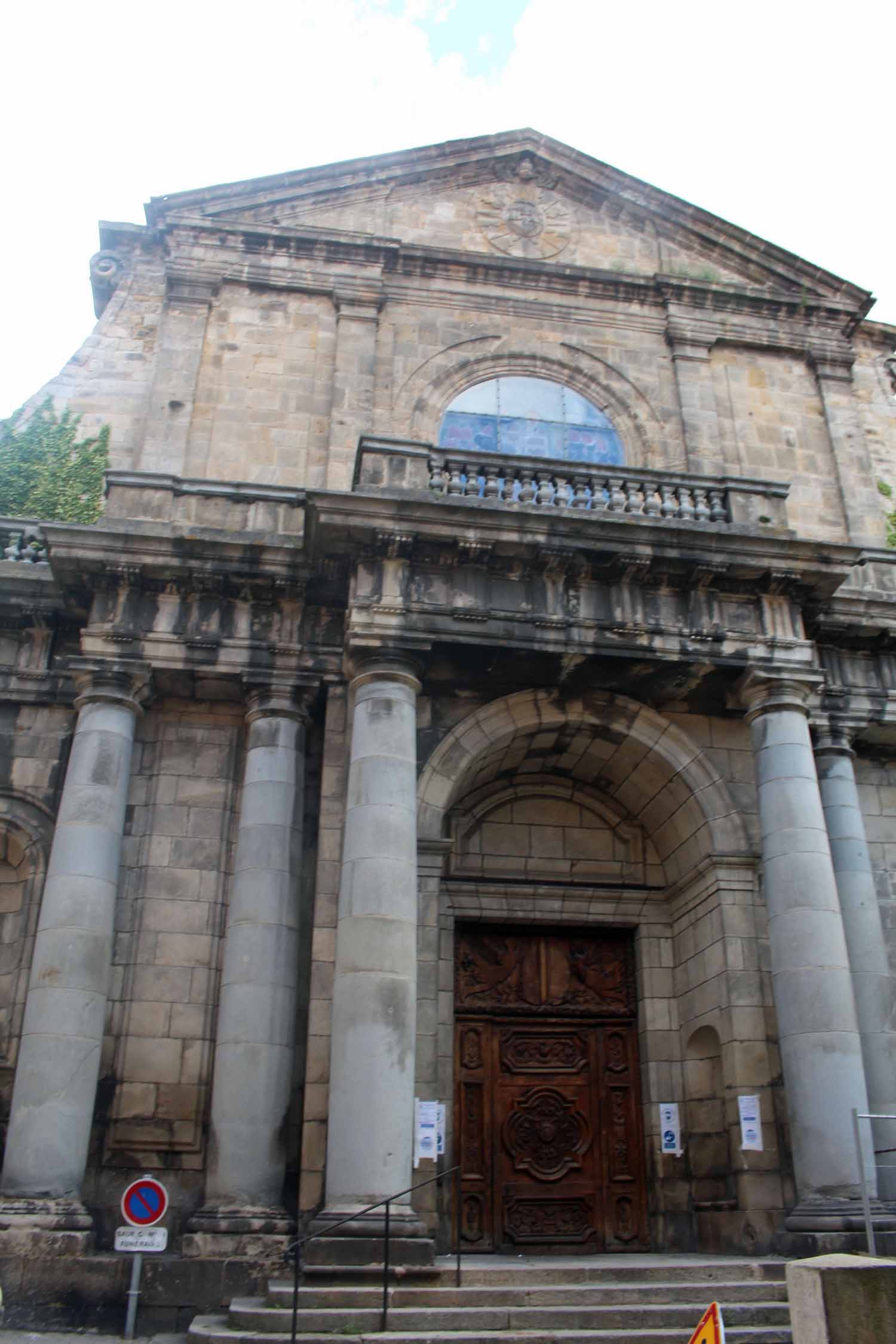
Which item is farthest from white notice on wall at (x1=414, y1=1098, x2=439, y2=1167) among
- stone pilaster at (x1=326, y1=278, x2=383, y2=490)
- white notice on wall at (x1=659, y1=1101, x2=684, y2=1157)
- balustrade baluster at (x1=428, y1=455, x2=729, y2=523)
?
stone pilaster at (x1=326, y1=278, x2=383, y2=490)

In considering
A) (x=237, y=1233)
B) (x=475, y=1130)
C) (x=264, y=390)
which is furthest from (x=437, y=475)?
(x=237, y=1233)

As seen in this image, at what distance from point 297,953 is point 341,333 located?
8779mm

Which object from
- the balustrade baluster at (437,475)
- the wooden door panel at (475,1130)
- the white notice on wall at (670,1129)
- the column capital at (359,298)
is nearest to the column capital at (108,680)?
the balustrade baluster at (437,475)

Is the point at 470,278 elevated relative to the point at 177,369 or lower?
elevated

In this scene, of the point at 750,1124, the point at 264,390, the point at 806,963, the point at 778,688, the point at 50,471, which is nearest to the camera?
the point at 806,963

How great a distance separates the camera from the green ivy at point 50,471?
1448cm

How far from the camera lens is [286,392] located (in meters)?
15.6

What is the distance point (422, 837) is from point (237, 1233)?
4.10 m

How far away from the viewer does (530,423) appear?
1617 cm

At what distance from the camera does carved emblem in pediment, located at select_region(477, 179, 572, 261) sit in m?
17.5

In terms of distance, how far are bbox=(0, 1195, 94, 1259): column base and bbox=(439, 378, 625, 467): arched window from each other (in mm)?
10368

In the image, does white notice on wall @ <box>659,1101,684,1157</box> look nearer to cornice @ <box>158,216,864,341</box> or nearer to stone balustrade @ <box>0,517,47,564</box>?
stone balustrade @ <box>0,517,47,564</box>

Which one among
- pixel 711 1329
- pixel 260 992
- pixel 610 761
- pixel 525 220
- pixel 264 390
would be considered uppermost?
pixel 525 220

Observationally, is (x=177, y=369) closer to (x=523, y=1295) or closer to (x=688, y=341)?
(x=688, y=341)
